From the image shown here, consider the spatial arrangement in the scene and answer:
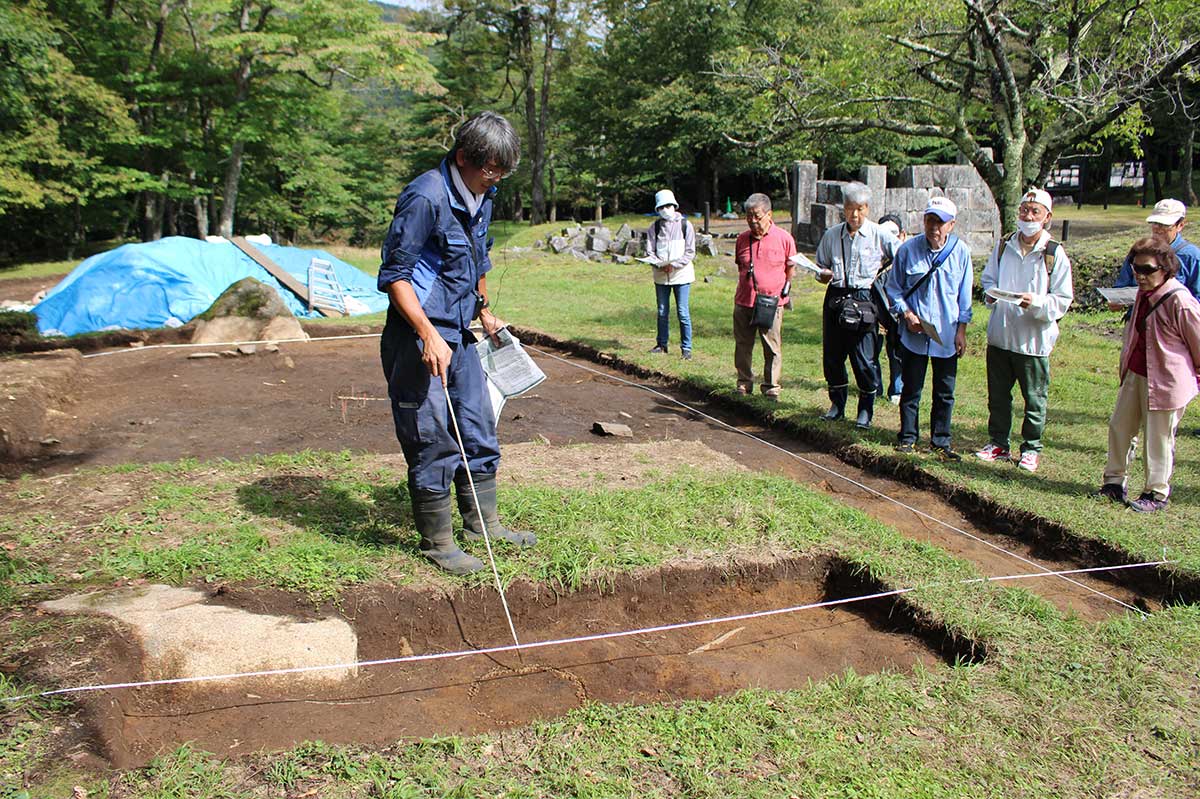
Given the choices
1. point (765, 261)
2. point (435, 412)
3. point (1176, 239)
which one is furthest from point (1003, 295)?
point (435, 412)

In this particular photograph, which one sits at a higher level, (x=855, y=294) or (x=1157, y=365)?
(x=855, y=294)

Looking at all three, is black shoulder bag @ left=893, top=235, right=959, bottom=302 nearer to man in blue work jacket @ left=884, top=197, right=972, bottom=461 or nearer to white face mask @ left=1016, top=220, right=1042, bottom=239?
man in blue work jacket @ left=884, top=197, right=972, bottom=461

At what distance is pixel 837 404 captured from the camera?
7418 mm

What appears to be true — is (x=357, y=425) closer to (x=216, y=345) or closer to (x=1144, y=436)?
(x=216, y=345)

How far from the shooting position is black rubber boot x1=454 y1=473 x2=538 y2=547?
4.42 m

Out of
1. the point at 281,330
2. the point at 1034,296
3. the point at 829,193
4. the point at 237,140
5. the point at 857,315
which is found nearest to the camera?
the point at 1034,296

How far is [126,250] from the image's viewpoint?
14703 millimetres

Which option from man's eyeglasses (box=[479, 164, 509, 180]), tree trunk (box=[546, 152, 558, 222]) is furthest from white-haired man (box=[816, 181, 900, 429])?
tree trunk (box=[546, 152, 558, 222])

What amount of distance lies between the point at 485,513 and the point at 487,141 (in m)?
1.82

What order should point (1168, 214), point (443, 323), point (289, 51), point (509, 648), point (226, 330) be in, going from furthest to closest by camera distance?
point (289, 51)
point (226, 330)
point (1168, 214)
point (443, 323)
point (509, 648)

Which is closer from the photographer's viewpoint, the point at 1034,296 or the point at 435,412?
the point at 435,412

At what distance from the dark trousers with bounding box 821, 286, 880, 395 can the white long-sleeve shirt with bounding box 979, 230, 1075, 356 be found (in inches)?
43.4

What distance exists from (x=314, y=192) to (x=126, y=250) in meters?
19.0

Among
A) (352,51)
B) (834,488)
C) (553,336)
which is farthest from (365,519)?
(352,51)
